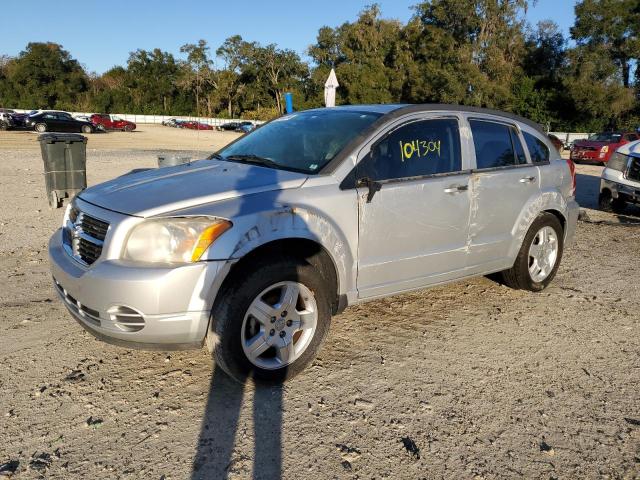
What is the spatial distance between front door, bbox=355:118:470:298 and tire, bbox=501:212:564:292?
0.90 metres

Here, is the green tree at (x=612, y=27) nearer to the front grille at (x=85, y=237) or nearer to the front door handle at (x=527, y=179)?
the front door handle at (x=527, y=179)

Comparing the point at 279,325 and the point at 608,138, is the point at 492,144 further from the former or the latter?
the point at 608,138

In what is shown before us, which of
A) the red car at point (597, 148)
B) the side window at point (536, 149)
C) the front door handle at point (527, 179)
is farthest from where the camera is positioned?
the red car at point (597, 148)

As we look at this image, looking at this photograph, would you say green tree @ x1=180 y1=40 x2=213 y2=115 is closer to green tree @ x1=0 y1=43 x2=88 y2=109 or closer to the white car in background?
green tree @ x1=0 y1=43 x2=88 y2=109

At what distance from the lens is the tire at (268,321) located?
2947mm

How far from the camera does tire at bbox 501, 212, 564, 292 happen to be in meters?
4.80

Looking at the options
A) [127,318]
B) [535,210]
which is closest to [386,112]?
[535,210]

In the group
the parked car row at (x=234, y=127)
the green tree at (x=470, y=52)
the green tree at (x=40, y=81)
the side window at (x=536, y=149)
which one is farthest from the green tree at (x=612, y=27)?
the green tree at (x=40, y=81)

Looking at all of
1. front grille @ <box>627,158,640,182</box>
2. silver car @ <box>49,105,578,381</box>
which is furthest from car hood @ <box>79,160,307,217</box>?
front grille @ <box>627,158,640,182</box>

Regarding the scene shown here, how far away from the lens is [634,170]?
8.66 metres

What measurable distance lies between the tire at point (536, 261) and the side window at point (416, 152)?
118 centimetres

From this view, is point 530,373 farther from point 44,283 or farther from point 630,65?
point 630,65

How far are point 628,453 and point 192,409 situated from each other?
7.67 ft

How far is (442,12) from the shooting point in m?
56.5
